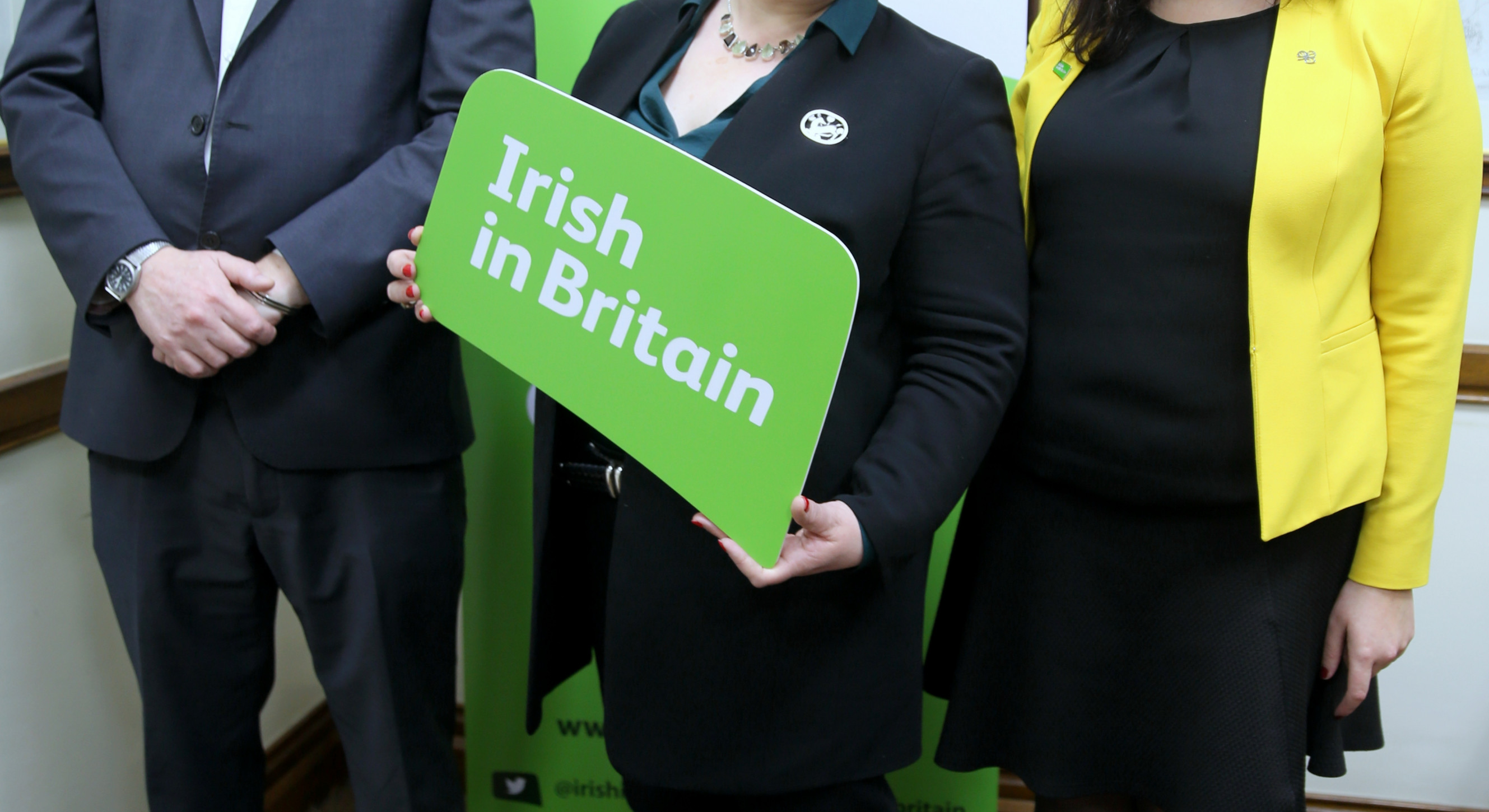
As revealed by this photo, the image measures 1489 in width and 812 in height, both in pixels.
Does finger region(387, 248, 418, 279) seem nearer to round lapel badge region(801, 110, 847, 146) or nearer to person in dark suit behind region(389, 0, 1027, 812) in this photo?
person in dark suit behind region(389, 0, 1027, 812)

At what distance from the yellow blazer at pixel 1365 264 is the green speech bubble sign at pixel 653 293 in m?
0.43

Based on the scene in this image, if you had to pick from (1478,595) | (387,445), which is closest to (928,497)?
(387,445)

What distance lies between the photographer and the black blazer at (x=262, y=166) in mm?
1021

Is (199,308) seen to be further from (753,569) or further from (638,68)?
(753,569)

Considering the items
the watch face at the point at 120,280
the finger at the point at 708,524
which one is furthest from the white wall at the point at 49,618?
the finger at the point at 708,524

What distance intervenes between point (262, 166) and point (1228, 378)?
3.24ft

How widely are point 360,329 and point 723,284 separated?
0.53 metres

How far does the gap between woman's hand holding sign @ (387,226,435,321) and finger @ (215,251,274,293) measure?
0.48ft

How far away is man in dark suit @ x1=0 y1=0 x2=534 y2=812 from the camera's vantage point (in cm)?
102

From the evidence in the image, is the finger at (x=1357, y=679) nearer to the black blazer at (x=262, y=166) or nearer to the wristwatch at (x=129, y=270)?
the black blazer at (x=262, y=166)

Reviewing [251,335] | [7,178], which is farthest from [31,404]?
[251,335]

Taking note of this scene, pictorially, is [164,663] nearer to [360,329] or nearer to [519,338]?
[360,329]

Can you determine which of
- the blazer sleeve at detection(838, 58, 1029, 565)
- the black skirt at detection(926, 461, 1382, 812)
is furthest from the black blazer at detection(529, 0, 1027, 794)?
the black skirt at detection(926, 461, 1382, 812)

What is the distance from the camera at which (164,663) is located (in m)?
1.16
